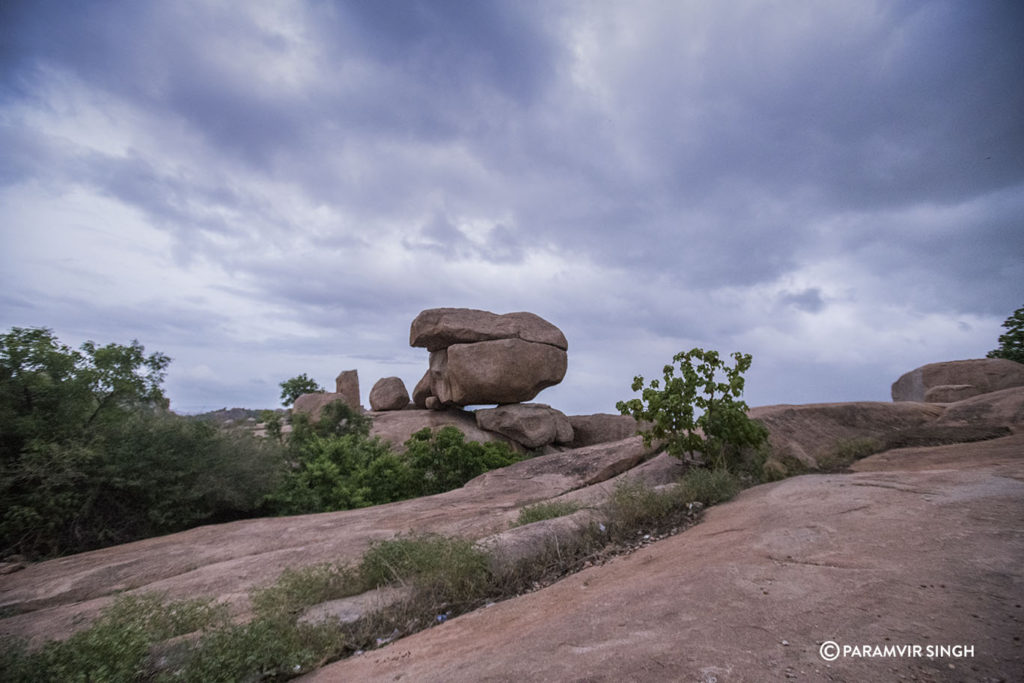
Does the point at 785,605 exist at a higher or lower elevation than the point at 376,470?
lower

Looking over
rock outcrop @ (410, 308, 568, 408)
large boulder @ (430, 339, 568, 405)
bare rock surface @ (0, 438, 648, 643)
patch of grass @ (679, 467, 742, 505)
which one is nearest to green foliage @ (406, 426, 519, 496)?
bare rock surface @ (0, 438, 648, 643)

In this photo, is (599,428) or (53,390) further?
(599,428)

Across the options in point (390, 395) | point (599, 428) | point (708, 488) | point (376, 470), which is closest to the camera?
point (708, 488)

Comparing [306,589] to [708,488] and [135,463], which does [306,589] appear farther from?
[135,463]

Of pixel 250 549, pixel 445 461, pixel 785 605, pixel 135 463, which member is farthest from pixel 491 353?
pixel 785 605

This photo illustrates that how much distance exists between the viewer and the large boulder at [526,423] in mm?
18641

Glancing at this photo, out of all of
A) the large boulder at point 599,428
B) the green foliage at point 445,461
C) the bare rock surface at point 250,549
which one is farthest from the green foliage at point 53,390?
the large boulder at point 599,428

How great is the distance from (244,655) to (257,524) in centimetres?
684

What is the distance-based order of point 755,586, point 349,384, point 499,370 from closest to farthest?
point 755,586 → point 499,370 → point 349,384

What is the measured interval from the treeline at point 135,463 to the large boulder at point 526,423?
11.1 ft

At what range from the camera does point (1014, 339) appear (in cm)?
2228

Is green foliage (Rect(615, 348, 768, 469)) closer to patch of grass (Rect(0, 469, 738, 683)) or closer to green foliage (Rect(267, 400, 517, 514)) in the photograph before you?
patch of grass (Rect(0, 469, 738, 683))

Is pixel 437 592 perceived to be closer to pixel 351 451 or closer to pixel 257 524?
pixel 257 524

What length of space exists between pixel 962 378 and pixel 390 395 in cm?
2178
